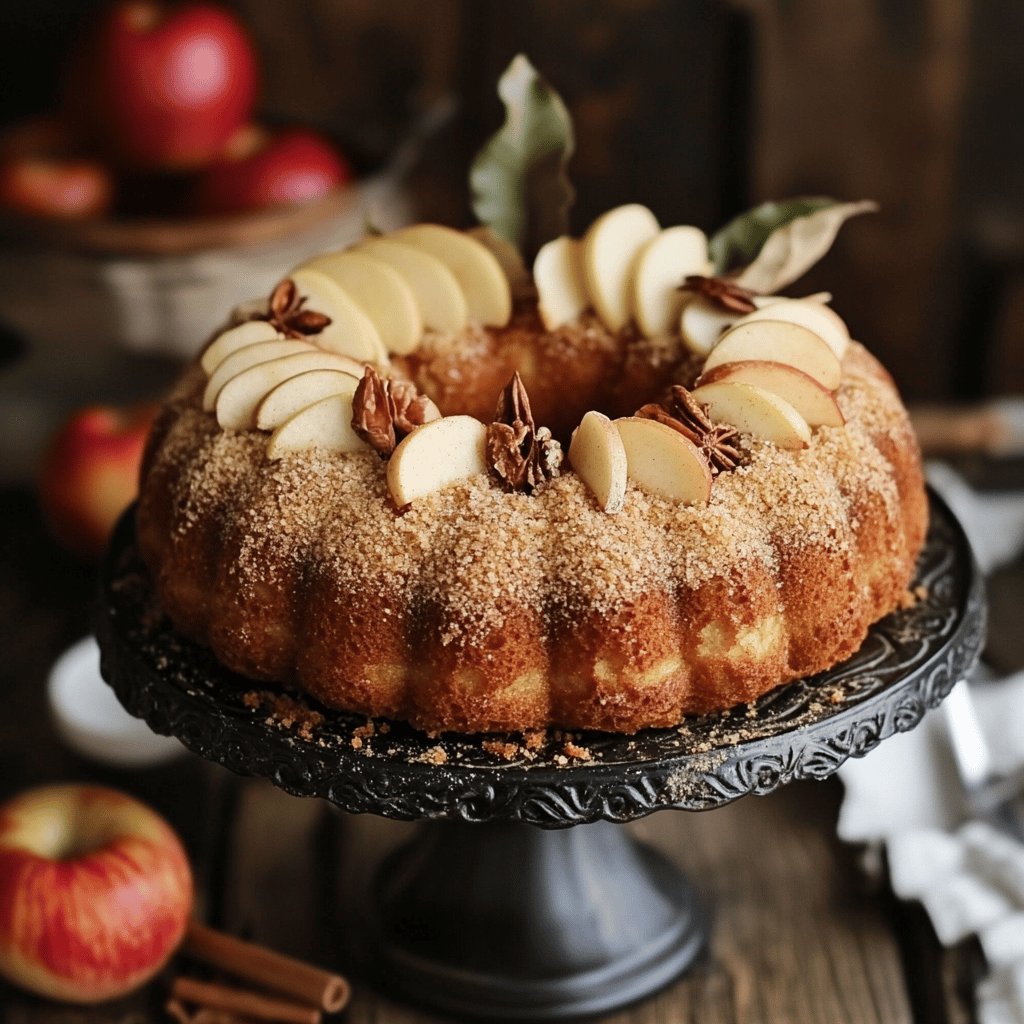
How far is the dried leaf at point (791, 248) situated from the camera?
4.68 ft

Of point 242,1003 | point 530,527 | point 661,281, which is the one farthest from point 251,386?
point 242,1003

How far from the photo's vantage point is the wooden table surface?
150cm

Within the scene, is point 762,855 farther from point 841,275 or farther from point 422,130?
point 841,275

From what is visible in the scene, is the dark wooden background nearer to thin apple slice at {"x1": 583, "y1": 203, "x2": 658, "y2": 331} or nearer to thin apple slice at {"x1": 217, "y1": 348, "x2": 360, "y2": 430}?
thin apple slice at {"x1": 583, "y1": 203, "x2": 658, "y2": 331}

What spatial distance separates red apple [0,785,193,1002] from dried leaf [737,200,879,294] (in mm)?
852

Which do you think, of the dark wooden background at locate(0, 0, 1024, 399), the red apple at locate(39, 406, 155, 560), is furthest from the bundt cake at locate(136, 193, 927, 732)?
the dark wooden background at locate(0, 0, 1024, 399)

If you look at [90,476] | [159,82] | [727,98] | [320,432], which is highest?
[320,432]

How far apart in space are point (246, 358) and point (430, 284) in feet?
0.70

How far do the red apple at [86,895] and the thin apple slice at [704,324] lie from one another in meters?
0.76

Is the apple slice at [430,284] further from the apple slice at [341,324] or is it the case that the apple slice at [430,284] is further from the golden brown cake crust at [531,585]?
the golden brown cake crust at [531,585]

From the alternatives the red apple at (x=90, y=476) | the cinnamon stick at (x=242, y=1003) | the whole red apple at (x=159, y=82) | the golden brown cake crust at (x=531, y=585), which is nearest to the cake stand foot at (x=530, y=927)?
the cinnamon stick at (x=242, y=1003)

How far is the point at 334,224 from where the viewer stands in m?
2.38

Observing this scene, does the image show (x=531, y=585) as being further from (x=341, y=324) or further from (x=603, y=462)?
(x=341, y=324)

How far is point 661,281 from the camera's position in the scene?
4.75 ft
